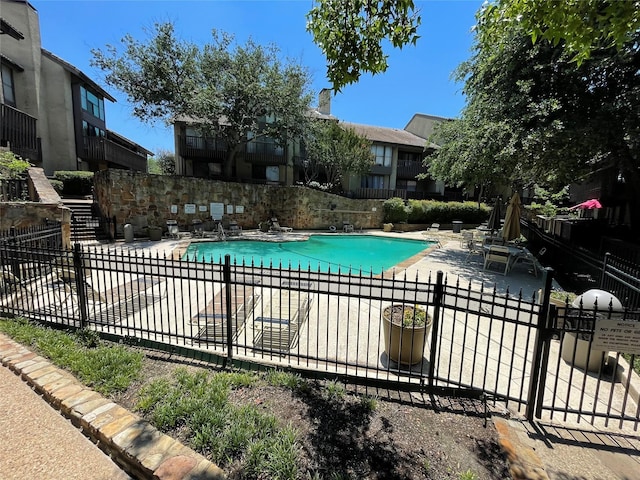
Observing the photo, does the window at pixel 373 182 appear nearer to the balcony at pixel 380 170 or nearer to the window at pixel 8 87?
the balcony at pixel 380 170

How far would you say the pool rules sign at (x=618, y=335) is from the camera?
2730 millimetres

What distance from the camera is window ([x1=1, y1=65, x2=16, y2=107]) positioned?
48.5 feet

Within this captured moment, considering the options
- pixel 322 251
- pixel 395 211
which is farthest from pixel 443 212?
pixel 322 251

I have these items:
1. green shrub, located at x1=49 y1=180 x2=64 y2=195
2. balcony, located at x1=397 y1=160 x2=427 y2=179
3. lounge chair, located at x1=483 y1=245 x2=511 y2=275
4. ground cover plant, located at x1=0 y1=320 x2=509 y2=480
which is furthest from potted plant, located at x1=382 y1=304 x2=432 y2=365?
balcony, located at x1=397 y1=160 x2=427 y2=179

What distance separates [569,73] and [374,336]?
10020 mm

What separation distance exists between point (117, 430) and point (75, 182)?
1944cm

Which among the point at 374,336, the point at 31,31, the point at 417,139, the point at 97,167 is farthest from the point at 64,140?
the point at 417,139

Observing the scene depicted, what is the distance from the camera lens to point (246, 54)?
16.7 meters

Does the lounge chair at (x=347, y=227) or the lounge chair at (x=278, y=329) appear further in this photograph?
the lounge chair at (x=347, y=227)

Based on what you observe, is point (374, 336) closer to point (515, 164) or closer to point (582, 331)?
point (582, 331)

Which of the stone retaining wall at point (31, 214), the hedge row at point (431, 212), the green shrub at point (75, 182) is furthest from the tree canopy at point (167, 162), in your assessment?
the stone retaining wall at point (31, 214)

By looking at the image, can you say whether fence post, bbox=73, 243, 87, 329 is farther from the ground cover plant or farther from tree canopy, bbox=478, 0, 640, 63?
tree canopy, bbox=478, 0, 640, 63

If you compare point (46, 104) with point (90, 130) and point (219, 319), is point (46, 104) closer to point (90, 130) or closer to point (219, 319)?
point (90, 130)

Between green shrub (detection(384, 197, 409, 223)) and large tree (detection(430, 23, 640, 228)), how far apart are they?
1211cm
